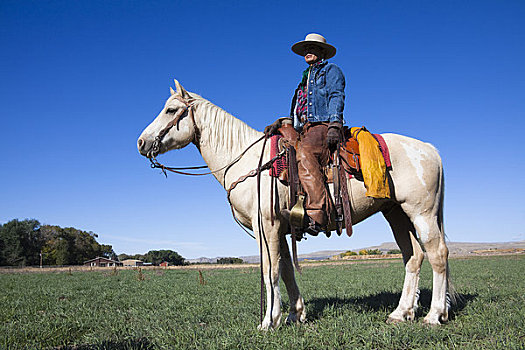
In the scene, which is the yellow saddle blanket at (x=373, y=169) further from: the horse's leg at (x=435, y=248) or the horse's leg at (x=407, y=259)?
the horse's leg at (x=407, y=259)

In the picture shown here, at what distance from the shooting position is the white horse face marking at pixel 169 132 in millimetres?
5480

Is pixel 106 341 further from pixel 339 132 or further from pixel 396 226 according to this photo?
pixel 396 226

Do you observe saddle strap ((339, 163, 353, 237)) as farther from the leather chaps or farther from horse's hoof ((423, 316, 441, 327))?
horse's hoof ((423, 316, 441, 327))

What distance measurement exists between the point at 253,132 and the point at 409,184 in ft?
8.62

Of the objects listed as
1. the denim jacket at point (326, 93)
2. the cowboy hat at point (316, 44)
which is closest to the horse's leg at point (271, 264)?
the denim jacket at point (326, 93)

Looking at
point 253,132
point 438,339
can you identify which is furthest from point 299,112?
point 438,339

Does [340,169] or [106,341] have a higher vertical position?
[340,169]

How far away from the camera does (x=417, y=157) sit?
212 inches

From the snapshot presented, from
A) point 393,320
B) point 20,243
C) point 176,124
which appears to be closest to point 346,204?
point 393,320

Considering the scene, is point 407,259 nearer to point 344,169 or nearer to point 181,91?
point 344,169

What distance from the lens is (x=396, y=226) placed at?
Result: 20.7 ft

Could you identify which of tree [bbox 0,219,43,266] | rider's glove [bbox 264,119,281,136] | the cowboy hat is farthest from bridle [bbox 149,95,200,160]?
tree [bbox 0,219,43,266]

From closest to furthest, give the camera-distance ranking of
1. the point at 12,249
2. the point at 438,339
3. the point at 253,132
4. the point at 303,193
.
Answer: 1. the point at 438,339
2. the point at 303,193
3. the point at 253,132
4. the point at 12,249

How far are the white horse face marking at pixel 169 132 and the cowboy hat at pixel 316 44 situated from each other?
216 cm
